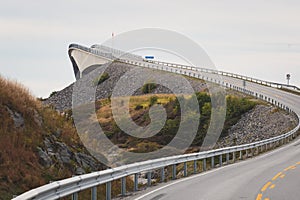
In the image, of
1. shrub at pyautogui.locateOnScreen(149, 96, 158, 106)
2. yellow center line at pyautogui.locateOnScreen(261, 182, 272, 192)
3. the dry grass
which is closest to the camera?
the dry grass

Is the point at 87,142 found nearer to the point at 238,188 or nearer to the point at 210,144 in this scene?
the point at 238,188

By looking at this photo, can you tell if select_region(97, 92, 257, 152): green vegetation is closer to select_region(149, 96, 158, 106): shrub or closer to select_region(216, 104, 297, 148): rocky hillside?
select_region(149, 96, 158, 106): shrub

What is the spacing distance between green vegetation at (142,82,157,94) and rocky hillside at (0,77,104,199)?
73.3 metres

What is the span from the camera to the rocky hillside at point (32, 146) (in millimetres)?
16844

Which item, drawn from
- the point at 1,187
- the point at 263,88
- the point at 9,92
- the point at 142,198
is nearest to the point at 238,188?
the point at 142,198

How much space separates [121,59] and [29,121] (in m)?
97.8

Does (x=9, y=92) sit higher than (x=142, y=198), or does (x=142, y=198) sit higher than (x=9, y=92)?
(x=9, y=92)

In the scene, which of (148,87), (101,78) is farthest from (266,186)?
(101,78)

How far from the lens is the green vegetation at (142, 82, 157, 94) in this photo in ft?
320

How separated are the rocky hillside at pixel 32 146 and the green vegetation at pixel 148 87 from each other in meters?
73.3

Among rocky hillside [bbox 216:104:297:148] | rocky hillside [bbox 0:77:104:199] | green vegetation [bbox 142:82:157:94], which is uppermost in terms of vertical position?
green vegetation [bbox 142:82:157:94]

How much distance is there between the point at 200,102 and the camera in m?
75.4

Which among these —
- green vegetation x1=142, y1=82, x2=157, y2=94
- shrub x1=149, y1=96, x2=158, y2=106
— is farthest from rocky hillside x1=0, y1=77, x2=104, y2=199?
green vegetation x1=142, y1=82, x2=157, y2=94

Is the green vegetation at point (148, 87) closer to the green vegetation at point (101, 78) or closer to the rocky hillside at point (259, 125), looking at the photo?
the green vegetation at point (101, 78)
